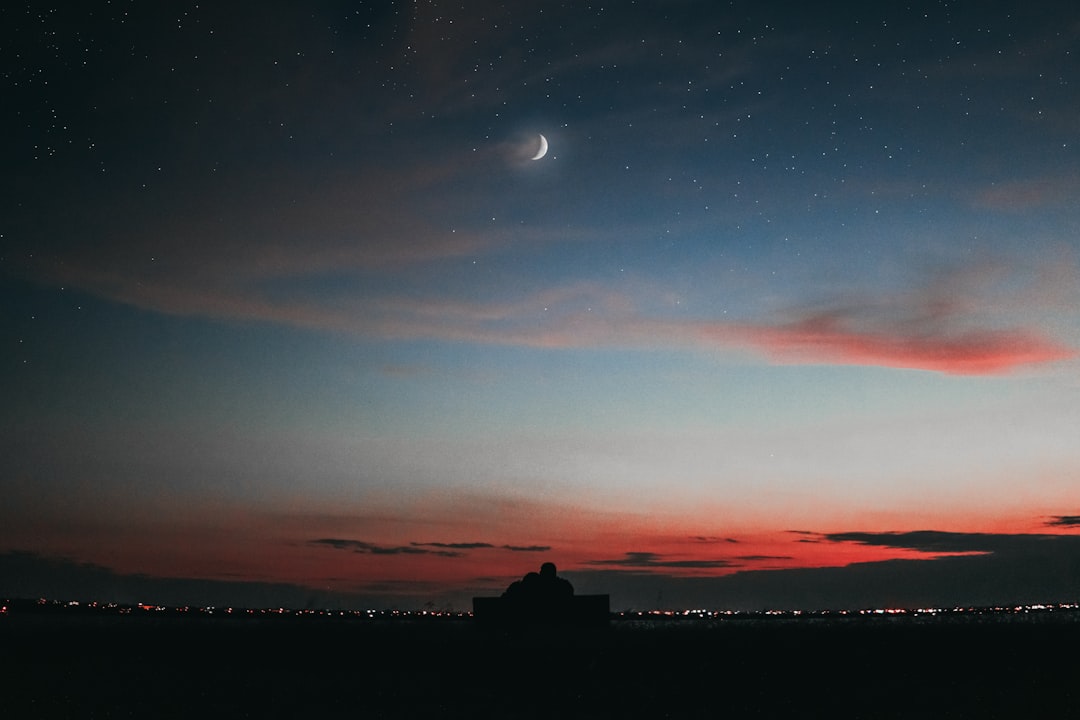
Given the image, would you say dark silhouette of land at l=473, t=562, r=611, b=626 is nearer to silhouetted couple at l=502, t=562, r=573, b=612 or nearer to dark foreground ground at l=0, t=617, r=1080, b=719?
silhouetted couple at l=502, t=562, r=573, b=612

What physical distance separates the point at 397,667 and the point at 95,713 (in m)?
53.0

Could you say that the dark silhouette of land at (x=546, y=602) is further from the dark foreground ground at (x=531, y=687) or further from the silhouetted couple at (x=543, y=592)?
the dark foreground ground at (x=531, y=687)

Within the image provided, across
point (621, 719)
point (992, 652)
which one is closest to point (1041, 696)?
point (621, 719)

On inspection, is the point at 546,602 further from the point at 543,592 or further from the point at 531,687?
the point at 531,687

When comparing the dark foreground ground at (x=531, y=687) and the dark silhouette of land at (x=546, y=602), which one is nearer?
the dark foreground ground at (x=531, y=687)

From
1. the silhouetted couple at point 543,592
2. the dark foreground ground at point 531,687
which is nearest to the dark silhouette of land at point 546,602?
the silhouetted couple at point 543,592

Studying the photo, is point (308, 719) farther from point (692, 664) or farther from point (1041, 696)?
point (692, 664)

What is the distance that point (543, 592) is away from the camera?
595 feet

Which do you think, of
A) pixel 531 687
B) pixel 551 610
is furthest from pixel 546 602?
pixel 531 687

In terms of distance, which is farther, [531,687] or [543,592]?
[543,592]

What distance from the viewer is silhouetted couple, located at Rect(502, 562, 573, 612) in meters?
180

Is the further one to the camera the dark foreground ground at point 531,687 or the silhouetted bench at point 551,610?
the silhouetted bench at point 551,610

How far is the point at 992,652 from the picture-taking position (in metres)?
131

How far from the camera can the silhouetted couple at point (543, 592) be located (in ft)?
592
